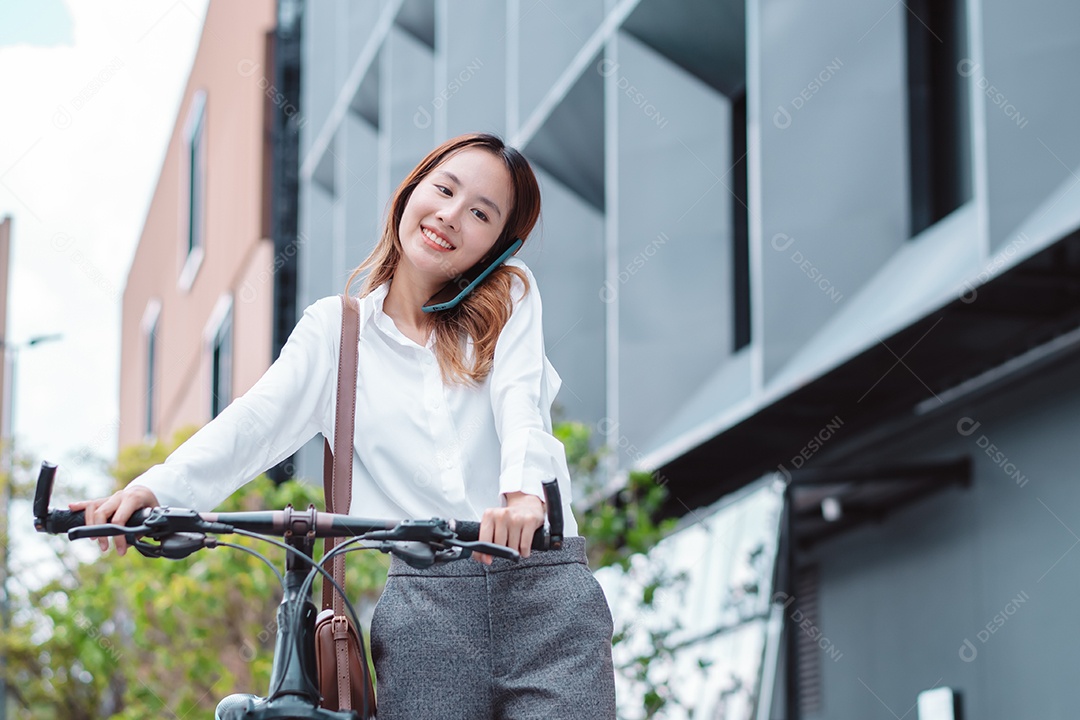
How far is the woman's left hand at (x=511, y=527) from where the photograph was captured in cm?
215

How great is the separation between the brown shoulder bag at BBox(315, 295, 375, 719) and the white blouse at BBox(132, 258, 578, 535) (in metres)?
0.05

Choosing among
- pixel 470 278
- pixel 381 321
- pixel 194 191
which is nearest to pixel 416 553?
pixel 381 321

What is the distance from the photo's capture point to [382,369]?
2654 millimetres

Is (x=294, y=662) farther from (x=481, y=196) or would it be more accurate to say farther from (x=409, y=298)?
(x=481, y=196)

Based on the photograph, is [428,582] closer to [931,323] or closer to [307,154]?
[931,323]

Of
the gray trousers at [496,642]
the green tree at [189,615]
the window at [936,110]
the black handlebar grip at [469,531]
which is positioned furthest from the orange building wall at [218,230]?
the black handlebar grip at [469,531]

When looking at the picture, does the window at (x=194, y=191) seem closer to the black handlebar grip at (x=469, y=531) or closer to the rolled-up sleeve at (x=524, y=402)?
the rolled-up sleeve at (x=524, y=402)

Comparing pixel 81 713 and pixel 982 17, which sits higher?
pixel 982 17

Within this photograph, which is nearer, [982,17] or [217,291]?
[982,17]

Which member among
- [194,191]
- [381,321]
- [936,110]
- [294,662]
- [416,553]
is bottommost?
[294,662]

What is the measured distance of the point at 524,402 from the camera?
250 centimetres

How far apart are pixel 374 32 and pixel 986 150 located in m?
12.4

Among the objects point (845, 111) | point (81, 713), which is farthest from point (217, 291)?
point (845, 111)

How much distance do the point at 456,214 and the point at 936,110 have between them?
7.73 m
